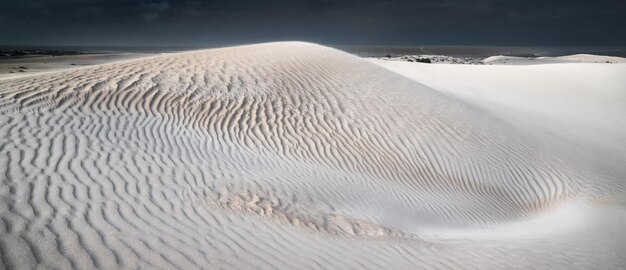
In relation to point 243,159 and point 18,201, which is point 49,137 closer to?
point 18,201

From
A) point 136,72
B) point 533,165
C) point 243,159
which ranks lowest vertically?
point 533,165

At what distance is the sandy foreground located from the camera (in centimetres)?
395

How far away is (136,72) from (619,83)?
20.9 meters

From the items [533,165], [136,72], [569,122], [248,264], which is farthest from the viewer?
[569,122]

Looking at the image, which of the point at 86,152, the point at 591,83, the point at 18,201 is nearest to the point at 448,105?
the point at 86,152

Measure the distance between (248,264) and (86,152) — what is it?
3.37 m

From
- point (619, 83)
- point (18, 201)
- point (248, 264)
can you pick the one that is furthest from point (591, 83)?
point (18, 201)

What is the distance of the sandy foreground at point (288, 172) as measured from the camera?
3.95 metres

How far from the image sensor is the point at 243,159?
22.0 feet

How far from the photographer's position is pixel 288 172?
6.49 meters

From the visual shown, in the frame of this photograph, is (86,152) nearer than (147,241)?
No

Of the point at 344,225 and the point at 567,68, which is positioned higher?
the point at 567,68

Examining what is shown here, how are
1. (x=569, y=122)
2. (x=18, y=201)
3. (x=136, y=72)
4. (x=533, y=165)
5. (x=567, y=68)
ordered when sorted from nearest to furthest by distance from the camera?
(x=18, y=201) → (x=533, y=165) → (x=136, y=72) → (x=569, y=122) → (x=567, y=68)

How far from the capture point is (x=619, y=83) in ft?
64.2
